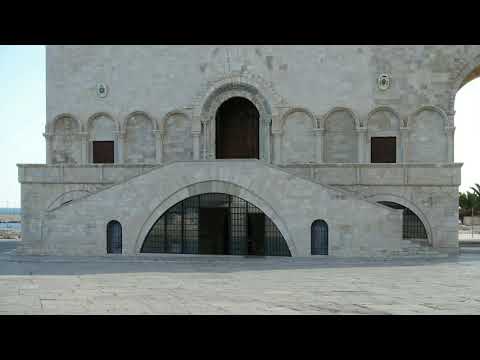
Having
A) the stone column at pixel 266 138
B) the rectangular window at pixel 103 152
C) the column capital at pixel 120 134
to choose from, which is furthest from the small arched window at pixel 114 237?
the stone column at pixel 266 138

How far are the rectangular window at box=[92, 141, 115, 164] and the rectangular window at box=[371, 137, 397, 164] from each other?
15270 millimetres

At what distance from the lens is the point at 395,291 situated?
1389cm

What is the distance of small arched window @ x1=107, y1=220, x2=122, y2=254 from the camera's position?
25.6 meters

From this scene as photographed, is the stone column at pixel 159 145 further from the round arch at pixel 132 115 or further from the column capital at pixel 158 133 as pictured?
the round arch at pixel 132 115

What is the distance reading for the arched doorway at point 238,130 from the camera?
33625 mm

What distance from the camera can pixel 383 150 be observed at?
31625mm

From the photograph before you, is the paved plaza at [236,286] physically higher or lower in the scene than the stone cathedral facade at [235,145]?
lower

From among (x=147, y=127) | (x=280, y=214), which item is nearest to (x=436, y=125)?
(x=280, y=214)

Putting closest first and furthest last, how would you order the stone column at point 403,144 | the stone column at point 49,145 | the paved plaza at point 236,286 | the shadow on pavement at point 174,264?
the paved plaza at point 236,286
the shadow on pavement at point 174,264
the stone column at point 403,144
the stone column at point 49,145

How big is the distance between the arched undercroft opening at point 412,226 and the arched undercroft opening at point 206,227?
8469mm

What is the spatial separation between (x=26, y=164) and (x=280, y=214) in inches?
629

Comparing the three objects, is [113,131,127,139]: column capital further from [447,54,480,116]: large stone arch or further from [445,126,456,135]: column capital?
[447,54,480,116]: large stone arch
